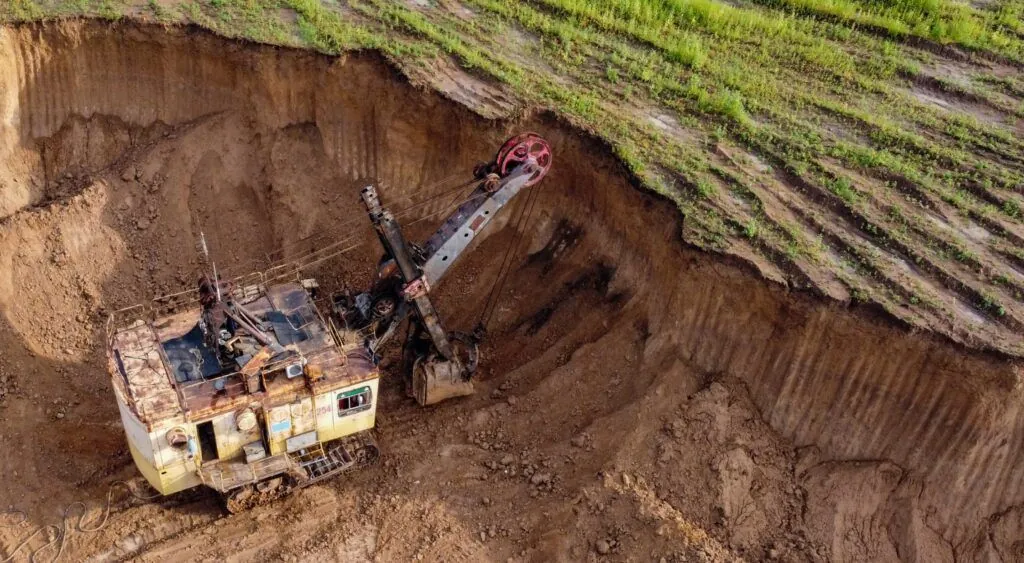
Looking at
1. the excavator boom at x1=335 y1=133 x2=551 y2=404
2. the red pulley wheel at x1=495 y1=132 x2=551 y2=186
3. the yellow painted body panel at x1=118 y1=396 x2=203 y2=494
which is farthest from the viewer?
the red pulley wheel at x1=495 y1=132 x2=551 y2=186

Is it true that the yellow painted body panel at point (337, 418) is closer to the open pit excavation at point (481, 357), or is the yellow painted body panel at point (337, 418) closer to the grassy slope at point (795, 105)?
the open pit excavation at point (481, 357)

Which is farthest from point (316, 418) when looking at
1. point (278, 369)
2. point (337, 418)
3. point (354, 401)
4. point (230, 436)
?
point (230, 436)

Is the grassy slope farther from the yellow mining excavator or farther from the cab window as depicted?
the cab window

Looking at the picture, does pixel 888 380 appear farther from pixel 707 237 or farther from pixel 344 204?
pixel 344 204

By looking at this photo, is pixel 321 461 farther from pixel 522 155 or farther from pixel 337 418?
pixel 522 155

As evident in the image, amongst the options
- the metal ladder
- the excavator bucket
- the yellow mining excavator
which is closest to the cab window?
the yellow mining excavator

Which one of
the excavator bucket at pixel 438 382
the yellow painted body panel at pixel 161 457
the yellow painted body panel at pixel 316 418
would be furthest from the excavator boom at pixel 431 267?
the yellow painted body panel at pixel 161 457

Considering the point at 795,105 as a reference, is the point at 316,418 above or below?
below
